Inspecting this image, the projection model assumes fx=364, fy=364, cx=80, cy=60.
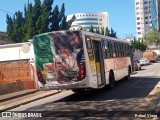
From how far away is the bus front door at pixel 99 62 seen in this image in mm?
17750

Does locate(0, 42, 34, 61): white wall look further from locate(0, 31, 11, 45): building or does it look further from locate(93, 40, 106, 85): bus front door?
locate(93, 40, 106, 85): bus front door

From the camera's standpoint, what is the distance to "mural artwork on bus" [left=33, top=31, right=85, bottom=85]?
16.1 metres

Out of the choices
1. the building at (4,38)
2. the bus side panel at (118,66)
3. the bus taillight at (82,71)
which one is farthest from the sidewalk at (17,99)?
the building at (4,38)

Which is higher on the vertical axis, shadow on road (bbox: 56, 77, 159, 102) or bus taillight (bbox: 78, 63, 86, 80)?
bus taillight (bbox: 78, 63, 86, 80)

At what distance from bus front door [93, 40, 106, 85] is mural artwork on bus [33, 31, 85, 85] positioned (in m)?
1.80

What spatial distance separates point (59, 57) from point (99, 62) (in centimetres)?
258

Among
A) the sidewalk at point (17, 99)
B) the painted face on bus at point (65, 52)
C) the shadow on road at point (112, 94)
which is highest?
the painted face on bus at point (65, 52)

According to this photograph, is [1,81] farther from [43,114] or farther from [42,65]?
[43,114]

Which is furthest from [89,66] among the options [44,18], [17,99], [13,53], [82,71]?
[44,18]

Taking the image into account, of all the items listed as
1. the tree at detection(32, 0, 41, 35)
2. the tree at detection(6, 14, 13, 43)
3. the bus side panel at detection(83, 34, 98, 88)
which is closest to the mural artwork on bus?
the bus side panel at detection(83, 34, 98, 88)

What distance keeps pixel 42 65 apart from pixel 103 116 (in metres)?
6.06

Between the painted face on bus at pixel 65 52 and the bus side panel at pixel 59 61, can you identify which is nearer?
the bus side panel at pixel 59 61

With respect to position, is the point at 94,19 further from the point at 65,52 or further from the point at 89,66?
the point at 89,66

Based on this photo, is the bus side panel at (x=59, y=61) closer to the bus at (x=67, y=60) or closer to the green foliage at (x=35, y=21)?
the bus at (x=67, y=60)
